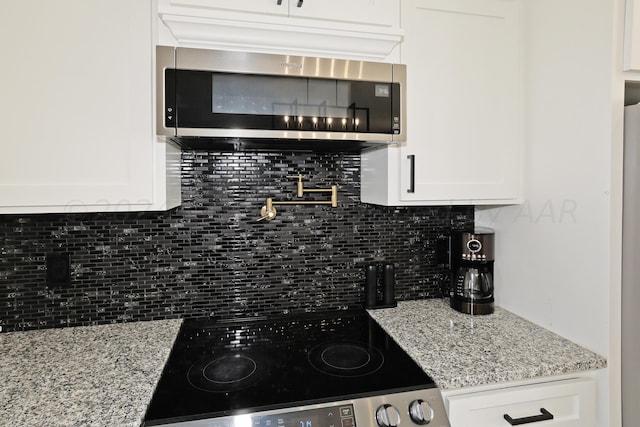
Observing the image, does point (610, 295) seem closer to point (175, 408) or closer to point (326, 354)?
point (326, 354)

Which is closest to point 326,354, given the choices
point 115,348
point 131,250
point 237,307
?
point 237,307

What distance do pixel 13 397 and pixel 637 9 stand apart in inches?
83.1

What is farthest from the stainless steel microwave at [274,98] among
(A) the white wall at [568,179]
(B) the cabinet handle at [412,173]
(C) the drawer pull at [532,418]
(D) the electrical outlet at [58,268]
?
(C) the drawer pull at [532,418]

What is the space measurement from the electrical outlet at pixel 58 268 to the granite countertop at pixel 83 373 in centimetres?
20

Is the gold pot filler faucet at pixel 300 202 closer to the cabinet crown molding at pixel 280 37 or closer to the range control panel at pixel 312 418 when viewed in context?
the cabinet crown molding at pixel 280 37

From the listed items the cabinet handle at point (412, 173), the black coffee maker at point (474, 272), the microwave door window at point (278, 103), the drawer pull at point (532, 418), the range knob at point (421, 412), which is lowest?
the drawer pull at point (532, 418)

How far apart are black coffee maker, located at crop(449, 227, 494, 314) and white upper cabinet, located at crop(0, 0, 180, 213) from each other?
124 centimetres

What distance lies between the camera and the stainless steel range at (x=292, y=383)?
95 cm

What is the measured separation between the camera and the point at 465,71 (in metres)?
1.40

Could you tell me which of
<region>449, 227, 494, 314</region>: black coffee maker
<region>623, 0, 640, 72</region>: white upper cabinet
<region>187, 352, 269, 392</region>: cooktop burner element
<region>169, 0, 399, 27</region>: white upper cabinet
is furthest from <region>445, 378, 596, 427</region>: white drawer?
<region>169, 0, 399, 27</region>: white upper cabinet

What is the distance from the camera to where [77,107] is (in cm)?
112

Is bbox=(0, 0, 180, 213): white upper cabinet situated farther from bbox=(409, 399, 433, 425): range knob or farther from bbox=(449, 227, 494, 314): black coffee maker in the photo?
bbox=(449, 227, 494, 314): black coffee maker

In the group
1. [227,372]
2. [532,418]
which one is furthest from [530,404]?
[227,372]

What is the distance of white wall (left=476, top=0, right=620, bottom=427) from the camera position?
1163 millimetres
